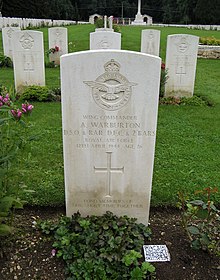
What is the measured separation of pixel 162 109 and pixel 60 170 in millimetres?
3724

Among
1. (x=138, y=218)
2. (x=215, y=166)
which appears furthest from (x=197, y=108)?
(x=138, y=218)

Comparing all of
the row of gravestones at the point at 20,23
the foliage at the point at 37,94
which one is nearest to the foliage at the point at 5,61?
the foliage at the point at 37,94

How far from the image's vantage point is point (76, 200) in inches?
117

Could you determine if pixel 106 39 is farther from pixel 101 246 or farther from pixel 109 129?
pixel 101 246

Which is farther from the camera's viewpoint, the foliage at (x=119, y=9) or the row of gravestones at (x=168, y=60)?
the foliage at (x=119, y=9)

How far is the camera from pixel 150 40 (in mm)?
12172

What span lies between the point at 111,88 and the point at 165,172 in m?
2.01

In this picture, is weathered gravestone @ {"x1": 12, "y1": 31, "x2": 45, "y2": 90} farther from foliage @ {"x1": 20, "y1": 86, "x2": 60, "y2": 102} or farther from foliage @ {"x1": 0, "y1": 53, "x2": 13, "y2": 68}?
foliage @ {"x1": 0, "y1": 53, "x2": 13, "y2": 68}

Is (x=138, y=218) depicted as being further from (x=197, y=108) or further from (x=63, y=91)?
(x=197, y=108)

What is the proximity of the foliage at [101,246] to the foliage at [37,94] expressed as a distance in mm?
4977

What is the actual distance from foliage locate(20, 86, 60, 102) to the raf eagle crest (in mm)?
5195

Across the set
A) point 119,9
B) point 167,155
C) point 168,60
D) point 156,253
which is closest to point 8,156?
point 156,253

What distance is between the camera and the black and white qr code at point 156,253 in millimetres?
2682

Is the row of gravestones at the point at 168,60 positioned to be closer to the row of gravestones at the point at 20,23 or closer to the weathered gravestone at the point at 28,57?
the weathered gravestone at the point at 28,57
